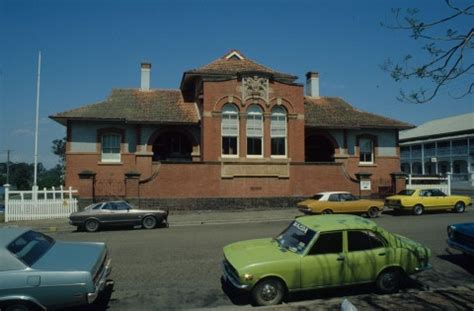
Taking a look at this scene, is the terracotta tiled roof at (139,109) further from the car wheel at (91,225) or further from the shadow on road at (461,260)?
the shadow on road at (461,260)

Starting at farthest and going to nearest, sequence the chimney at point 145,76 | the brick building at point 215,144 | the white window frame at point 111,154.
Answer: the chimney at point 145,76
the white window frame at point 111,154
the brick building at point 215,144

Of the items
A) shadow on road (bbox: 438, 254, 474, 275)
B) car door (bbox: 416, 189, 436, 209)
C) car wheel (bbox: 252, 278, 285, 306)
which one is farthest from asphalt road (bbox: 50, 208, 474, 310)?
car door (bbox: 416, 189, 436, 209)

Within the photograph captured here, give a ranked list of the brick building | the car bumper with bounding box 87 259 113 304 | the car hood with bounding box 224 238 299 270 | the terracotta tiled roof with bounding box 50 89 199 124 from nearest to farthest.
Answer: the car bumper with bounding box 87 259 113 304
the car hood with bounding box 224 238 299 270
the brick building
the terracotta tiled roof with bounding box 50 89 199 124

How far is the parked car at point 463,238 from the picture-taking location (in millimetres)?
9070

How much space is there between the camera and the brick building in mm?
22797

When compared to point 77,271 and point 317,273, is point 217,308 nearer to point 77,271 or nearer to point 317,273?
point 317,273

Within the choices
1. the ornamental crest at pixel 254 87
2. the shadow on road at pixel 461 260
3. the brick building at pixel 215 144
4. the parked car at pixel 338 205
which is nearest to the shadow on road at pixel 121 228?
the brick building at pixel 215 144

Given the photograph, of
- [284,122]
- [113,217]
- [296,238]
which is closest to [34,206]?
[113,217]

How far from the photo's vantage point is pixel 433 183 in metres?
27.7

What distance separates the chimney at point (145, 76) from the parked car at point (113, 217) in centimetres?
1525

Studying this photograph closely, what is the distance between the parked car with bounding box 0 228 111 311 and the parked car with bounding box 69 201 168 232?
1011 cm

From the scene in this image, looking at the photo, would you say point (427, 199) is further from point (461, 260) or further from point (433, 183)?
point (461, 260)

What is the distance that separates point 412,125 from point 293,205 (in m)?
12.9

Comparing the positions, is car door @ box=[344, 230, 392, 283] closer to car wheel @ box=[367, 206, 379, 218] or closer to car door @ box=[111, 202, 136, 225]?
car door @ box=[111, 202, 136, 225]
